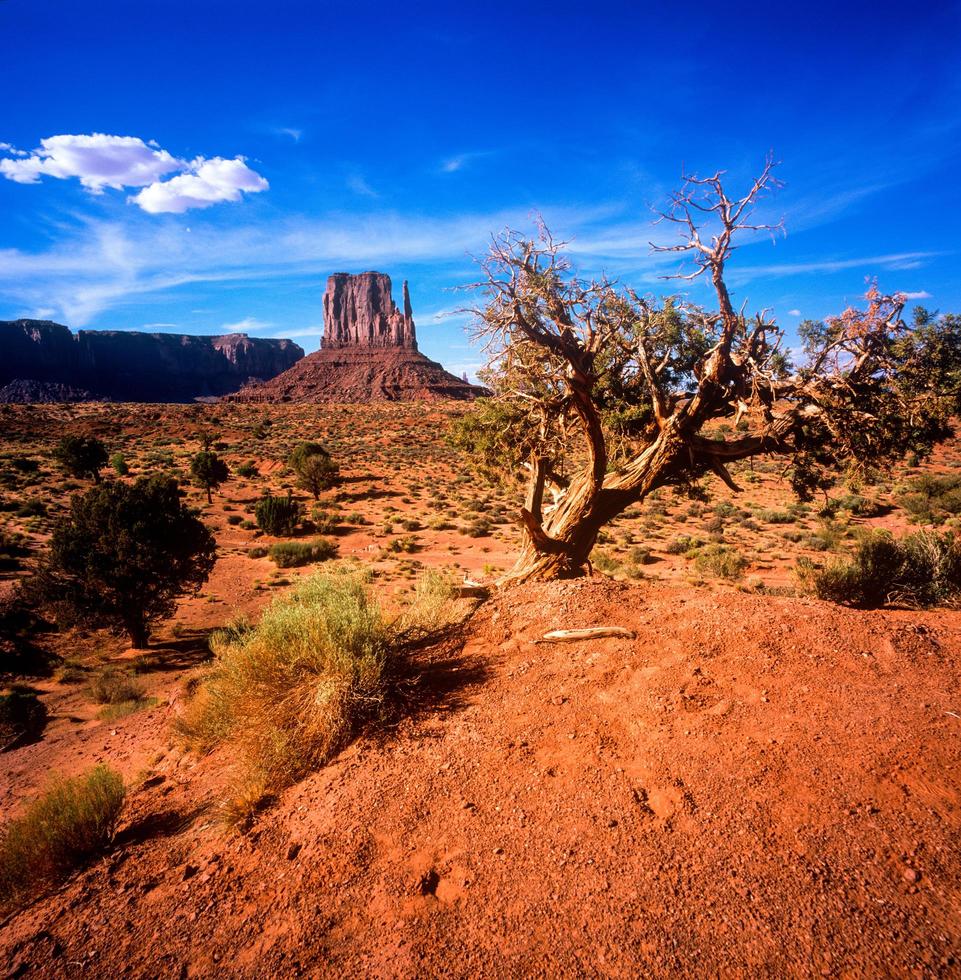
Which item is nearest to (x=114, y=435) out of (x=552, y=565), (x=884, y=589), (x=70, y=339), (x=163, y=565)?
(x=163, y=565)

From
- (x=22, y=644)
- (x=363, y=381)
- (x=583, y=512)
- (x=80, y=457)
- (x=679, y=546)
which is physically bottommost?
(x=22, y=644)

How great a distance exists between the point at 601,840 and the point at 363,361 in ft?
446

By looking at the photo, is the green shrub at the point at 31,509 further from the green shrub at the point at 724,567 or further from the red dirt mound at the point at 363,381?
the red dirt mound at the point at 363,381

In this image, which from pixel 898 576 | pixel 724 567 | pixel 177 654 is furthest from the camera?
pixel 724 567

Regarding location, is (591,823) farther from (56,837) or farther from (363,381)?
(363,381)

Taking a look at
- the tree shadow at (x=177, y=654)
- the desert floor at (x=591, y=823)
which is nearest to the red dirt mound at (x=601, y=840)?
the desert floor at (x=591, y=823)

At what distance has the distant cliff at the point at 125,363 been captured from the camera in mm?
152375

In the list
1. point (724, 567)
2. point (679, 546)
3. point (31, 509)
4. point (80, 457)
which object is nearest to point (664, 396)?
point (724, 567)

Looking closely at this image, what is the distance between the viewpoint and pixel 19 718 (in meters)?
10.1

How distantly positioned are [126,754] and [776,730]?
8917 mm

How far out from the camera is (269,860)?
3.67m

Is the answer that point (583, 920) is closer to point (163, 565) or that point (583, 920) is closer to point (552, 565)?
point (552, 565)

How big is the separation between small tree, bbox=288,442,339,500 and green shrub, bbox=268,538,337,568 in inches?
470

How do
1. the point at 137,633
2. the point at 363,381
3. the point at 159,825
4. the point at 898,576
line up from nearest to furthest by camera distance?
the point at 159,825 → the point at 898,576 → the point at 137,633 → the point at 363,381
